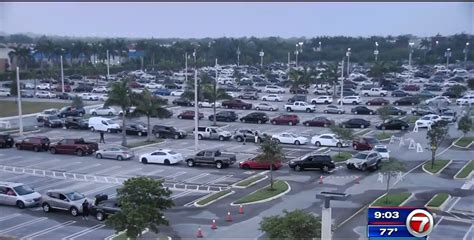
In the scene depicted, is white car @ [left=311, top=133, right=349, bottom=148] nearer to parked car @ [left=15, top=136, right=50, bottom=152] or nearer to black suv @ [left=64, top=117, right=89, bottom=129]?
parked car @ [left=15, top=136, right=50, bottom=152]

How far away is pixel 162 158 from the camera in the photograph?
2455 centimetres

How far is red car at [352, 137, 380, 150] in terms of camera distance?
1064 inches

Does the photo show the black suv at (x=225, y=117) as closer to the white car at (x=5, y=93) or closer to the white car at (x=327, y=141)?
the white car at (x=327, y=141)

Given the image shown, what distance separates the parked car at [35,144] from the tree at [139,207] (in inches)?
617

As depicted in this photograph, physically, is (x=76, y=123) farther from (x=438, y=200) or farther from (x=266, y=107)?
(x=438, y=200)

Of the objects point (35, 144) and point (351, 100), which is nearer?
point (35, 144)

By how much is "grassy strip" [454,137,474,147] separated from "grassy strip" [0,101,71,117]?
2936cm

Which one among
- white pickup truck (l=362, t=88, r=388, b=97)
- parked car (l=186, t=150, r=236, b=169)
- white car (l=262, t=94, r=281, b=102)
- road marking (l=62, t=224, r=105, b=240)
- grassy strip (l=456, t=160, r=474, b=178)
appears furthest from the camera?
white pickup truck (l=362, t=88, r=388, b=97)

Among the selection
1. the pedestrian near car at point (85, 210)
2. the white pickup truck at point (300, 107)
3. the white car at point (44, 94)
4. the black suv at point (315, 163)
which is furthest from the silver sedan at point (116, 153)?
the white car at point (44, 94)

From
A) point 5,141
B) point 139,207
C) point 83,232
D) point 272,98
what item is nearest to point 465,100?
point 272,98

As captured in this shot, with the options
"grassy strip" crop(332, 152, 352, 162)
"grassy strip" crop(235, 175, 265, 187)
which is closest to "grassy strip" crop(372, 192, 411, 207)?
"grassy strip" crop(235, 175, 265, 187)

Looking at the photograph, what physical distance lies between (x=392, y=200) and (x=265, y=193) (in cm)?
414

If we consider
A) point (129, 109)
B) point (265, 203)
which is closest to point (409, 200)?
point (265, 203)

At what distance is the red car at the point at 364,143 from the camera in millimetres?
27031
